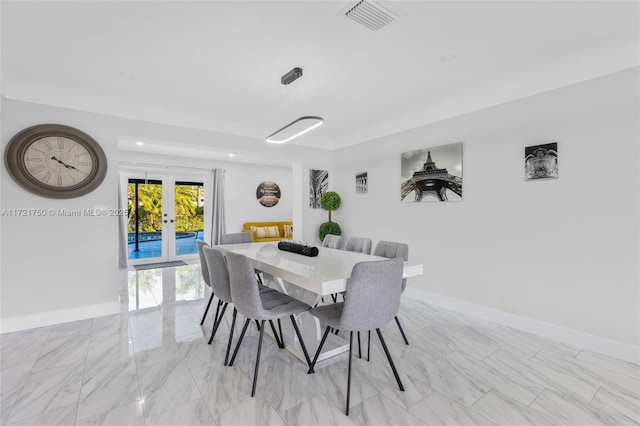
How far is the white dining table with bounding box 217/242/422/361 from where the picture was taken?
1.74 meters

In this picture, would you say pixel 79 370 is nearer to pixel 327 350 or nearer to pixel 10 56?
pixel 327 350

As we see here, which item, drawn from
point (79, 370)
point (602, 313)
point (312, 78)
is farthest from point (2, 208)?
point (602, 313)

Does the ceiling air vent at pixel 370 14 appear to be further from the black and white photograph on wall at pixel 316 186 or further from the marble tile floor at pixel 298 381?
the black and white photograph on wall at pixel 316 186

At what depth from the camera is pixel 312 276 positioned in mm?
1800

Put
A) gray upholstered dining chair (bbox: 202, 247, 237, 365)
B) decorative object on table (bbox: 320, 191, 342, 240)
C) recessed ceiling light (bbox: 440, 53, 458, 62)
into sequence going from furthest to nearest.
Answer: decorative object on table (bbox: 320, 191, 342, 240), recessed ceiling light (bbox: 440, 53, 458, 62), gray upholstered dining chair (bbox: 202, 247, 237, 365)

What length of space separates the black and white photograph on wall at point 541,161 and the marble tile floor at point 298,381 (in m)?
1.51

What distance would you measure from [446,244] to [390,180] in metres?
1.20

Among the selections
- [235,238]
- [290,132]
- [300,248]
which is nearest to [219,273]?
[300,248]

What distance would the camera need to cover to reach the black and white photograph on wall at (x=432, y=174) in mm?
3393

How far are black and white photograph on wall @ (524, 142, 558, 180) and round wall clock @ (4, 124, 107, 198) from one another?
4456mm

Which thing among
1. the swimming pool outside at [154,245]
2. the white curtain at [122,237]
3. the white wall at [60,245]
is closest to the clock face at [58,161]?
the white wall at [60,245]

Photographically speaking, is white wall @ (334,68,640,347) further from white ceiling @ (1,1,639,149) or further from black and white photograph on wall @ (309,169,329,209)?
black and white photograph on wall @ (309,169,329,209)

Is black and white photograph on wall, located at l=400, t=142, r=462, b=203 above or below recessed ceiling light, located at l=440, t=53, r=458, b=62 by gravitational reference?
below

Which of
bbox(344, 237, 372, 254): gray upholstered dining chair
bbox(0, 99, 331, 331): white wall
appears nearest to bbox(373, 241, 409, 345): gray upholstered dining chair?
bbox(344, 237, 372, 254): gray upholstered dining chair
